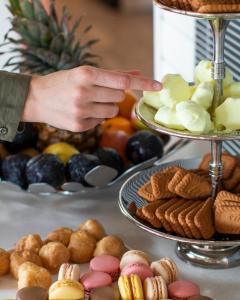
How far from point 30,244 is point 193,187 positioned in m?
0.29

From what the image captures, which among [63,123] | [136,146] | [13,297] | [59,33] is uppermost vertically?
[59,33]

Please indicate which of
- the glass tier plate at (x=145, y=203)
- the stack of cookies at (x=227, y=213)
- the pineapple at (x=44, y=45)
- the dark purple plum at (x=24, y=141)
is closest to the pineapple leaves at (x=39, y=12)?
the pineapple at (x=44, y=45)

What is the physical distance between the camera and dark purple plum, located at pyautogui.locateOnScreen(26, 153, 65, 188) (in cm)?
141

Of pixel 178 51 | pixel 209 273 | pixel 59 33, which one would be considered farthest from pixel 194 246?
pixel 178 51

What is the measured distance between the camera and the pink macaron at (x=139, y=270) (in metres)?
1.06

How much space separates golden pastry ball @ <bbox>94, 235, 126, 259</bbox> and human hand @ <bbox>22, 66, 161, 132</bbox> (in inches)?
7.6

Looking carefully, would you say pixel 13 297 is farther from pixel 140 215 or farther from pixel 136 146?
pixel 136 146

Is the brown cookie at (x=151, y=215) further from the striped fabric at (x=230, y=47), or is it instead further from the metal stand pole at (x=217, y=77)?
the striped fabric at (x=230, y=47)

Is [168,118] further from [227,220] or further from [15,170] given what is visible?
[15,170]

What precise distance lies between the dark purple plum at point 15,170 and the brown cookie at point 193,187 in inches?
15.8

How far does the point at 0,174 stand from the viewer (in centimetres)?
147

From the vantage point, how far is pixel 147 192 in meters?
1.22

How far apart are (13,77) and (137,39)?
12.3ft

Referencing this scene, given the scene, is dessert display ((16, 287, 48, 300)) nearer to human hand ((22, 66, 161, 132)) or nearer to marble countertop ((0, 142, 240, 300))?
marble countertop ((0, 142, 240, 300))
